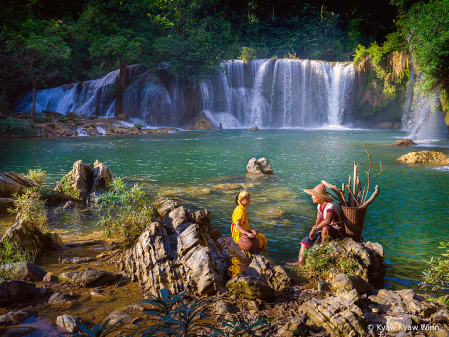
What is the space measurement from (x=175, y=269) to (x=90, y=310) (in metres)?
1.09

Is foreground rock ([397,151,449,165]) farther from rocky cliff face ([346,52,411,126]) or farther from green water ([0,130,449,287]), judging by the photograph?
rocky cliff face ([346,52,411,126])

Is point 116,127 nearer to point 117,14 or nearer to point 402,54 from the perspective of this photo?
point 117,14

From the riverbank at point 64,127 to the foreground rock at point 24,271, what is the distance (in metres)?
24.3

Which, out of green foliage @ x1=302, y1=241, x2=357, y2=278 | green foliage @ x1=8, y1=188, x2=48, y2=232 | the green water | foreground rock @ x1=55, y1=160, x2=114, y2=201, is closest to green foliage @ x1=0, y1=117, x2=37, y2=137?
the green water

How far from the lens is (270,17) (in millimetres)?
50062

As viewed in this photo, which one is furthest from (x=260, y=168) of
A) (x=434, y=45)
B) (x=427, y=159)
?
(x=434, y=45)

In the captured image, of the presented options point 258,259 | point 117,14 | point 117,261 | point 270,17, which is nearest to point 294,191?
point 258,259

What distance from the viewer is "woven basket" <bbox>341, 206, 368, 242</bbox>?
490 centimetres

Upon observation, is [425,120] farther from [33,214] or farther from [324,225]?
[33,214]

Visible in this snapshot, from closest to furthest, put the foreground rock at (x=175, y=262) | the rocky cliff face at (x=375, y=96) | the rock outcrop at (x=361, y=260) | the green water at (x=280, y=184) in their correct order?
the foreground rock at (x=175, y=262)
the rock outcrop at (x=361, y=260)
the green water at (x=280, y=184)
the rocky cliff face at (x=375, y=96)

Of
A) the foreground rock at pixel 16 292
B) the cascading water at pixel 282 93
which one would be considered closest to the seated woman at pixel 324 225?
the foreground rock at pixel 16 292

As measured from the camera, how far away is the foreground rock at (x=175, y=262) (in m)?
4.04

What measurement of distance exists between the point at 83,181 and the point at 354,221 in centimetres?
736

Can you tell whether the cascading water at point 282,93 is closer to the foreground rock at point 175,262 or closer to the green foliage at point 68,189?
the green foliage at point 68,189
